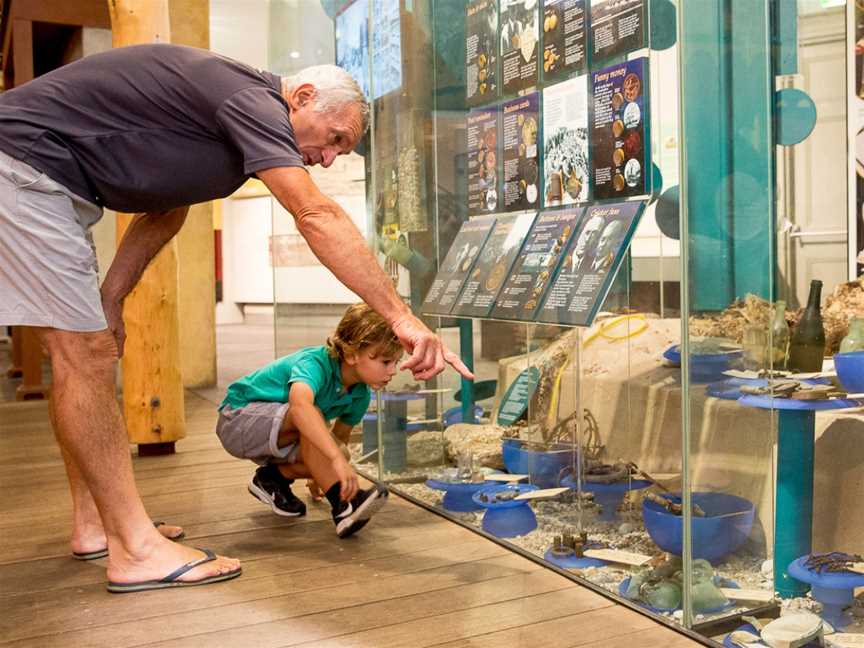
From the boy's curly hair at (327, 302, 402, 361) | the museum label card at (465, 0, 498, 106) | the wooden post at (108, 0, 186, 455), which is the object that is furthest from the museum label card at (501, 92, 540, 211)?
the wooden post at (108, 0, 186, 455)

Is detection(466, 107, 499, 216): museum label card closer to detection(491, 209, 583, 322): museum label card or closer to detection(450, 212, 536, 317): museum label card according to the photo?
detection(450, 212, 536, 317): museum label card

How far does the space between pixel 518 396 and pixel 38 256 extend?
127 centimetres

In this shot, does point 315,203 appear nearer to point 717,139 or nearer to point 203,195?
point 203,195

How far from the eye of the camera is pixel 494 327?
2.52 m

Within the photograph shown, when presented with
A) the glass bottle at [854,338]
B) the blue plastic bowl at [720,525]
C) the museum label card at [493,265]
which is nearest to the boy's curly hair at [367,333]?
the museum label card at [493,265]

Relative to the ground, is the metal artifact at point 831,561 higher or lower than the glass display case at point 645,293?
lower

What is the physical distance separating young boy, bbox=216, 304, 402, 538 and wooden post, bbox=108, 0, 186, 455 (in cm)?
116

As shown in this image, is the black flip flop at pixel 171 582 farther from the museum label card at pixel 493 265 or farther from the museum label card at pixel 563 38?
the museum label card at pixel 563 38

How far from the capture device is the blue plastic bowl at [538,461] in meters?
2.39

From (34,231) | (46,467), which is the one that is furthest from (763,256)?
(46,467)

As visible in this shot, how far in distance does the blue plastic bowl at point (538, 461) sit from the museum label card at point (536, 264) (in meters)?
0.37

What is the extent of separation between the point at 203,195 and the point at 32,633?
942 millimetres

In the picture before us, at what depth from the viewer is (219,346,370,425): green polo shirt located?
254 cm

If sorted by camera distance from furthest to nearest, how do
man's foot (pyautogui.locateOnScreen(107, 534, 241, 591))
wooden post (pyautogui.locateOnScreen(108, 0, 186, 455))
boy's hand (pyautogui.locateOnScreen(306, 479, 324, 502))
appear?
wooden post (pyautogui.locateOnScreen(108, 0, 186, 455))
boy's hand (pyautogui.locateOnScreen(306, 479, 324, 502))
man's foot (pyautogui.locateOnScreen(107, 534, 241, 591))
